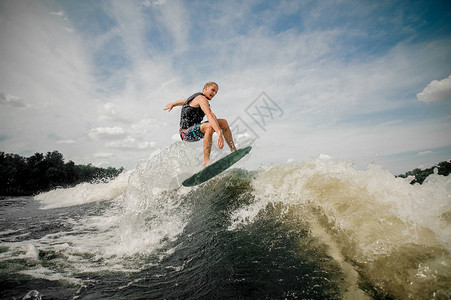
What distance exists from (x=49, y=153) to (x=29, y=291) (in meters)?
75.5

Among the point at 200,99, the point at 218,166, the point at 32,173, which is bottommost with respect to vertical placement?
the point at 218,166

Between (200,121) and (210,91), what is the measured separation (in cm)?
84

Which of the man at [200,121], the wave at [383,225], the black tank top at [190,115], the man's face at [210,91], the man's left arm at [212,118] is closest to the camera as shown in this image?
the wave at [383,225]

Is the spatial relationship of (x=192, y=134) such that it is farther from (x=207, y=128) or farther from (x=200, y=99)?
(x=200, y=99)

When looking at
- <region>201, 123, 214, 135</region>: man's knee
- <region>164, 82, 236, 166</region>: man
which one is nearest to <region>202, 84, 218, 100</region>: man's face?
<region>164, 82, 236, 166</region>: man

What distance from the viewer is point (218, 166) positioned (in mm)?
4754

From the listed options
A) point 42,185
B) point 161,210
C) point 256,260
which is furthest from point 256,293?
point 42,185

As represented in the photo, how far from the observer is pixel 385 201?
272cm

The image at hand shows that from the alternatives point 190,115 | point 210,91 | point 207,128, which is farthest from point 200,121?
point 210,91

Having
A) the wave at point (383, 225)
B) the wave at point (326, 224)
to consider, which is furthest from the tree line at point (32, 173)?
the wave at point (383, 225)

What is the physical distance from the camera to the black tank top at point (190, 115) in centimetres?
519

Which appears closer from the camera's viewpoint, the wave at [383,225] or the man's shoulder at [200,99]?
the wave at [383,225]

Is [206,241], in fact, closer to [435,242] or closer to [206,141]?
[206,141]

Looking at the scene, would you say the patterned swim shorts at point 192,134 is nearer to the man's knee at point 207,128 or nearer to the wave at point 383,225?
the man's knee at point 207,128
